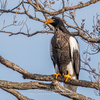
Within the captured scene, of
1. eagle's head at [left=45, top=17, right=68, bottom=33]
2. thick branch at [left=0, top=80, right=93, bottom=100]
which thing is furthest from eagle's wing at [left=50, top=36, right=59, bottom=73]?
thick branch at [left=0, top=80, right=93, bottom=100]

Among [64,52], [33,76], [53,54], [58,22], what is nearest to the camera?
[33,76]

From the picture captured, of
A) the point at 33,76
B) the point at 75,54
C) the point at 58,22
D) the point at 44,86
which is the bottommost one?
the point at 44,86

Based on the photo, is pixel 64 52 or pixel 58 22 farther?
pixel 58 22

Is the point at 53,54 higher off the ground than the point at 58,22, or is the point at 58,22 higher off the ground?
the point at 58,22

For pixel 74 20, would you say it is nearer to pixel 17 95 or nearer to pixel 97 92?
pixel 97 92

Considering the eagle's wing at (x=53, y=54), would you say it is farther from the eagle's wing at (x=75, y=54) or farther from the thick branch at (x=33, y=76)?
the thick branch at (x=33, y=76)

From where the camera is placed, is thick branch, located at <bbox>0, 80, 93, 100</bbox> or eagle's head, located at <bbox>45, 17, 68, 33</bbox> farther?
eagle's head, located at <bbox>45, 17, 68, 33</bbox>

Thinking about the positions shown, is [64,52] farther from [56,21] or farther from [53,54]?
[56,21]

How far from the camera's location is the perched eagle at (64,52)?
5.93m

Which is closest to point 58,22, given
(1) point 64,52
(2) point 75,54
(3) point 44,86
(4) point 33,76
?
(1) point 64,52

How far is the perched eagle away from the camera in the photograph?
5930mm

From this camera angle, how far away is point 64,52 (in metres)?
5.93

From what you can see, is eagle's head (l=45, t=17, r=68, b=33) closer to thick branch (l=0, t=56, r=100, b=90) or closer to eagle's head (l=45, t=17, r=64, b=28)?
eagle's head (l=45, t=17, r=64, b=28)

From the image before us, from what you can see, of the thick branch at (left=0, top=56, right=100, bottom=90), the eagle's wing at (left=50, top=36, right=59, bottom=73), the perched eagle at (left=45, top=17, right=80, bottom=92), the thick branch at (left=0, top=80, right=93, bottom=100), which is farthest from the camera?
the eagle's wing at (left=50, top=36, right=59, bottom=73)
